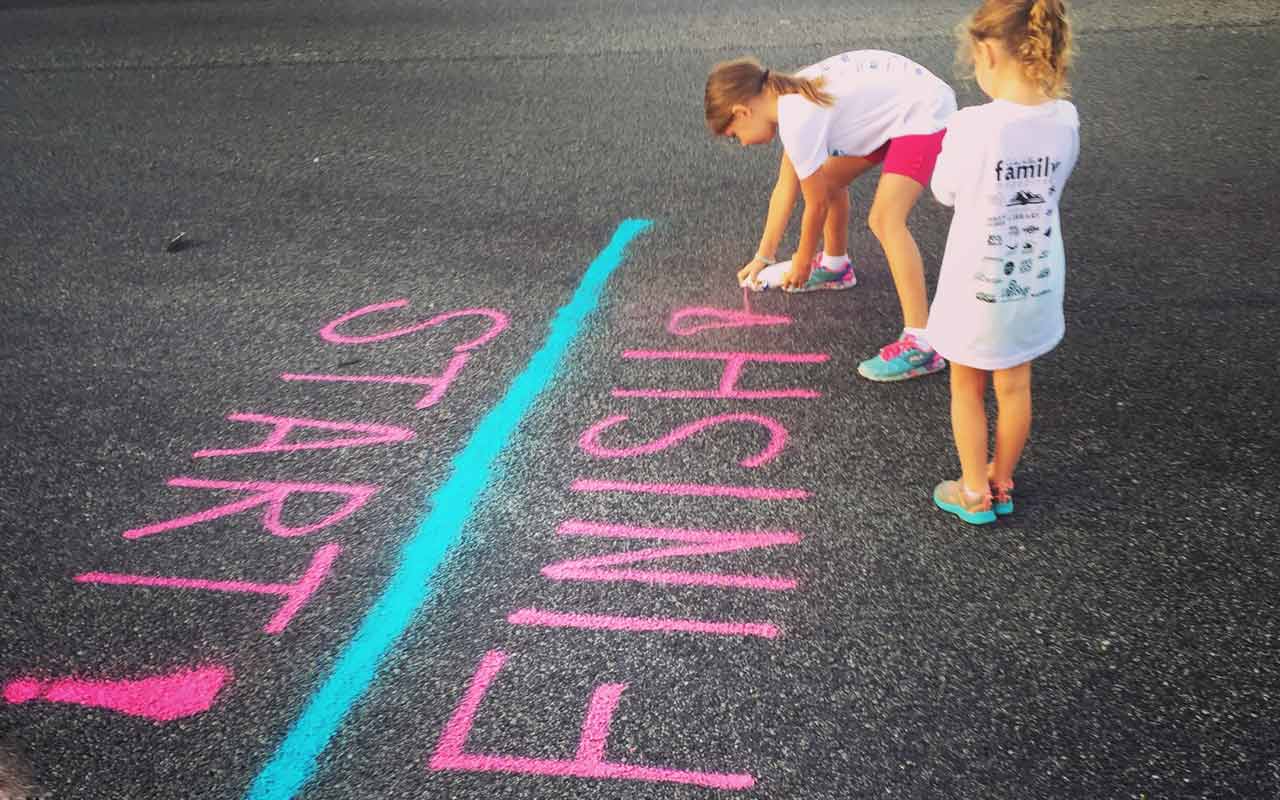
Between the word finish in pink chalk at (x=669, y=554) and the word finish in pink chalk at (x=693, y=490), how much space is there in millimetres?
160

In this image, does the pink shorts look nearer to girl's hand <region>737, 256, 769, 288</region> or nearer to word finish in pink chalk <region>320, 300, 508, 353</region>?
girl's hand <region>737, 256, 769, 288</region>

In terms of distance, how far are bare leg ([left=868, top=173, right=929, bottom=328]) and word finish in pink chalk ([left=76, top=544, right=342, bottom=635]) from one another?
1915 mm

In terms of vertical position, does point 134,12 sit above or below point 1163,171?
above

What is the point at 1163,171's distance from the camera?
16.3ft

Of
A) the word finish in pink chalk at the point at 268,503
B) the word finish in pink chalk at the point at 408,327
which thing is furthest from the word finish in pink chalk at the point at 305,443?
the word finish in pink chalk at the point at 408,327

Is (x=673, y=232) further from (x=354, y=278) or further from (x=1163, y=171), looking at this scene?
(x=1163, y=171)

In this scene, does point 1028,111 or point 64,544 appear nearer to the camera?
point 1028,111

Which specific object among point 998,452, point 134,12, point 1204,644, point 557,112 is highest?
point 134,12

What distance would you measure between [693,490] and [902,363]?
94 cm

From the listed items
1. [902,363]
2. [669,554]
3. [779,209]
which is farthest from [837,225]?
[669,554]

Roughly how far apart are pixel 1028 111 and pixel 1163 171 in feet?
9.35

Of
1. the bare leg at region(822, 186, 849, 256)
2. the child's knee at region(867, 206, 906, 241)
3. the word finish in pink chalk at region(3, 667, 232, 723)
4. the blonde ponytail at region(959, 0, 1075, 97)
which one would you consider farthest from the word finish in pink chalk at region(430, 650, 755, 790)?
the bare leg at region(822, 186, 849, 256)

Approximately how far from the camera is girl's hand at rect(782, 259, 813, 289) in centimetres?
404

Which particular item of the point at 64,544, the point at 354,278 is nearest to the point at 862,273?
A: the point at 354,278
